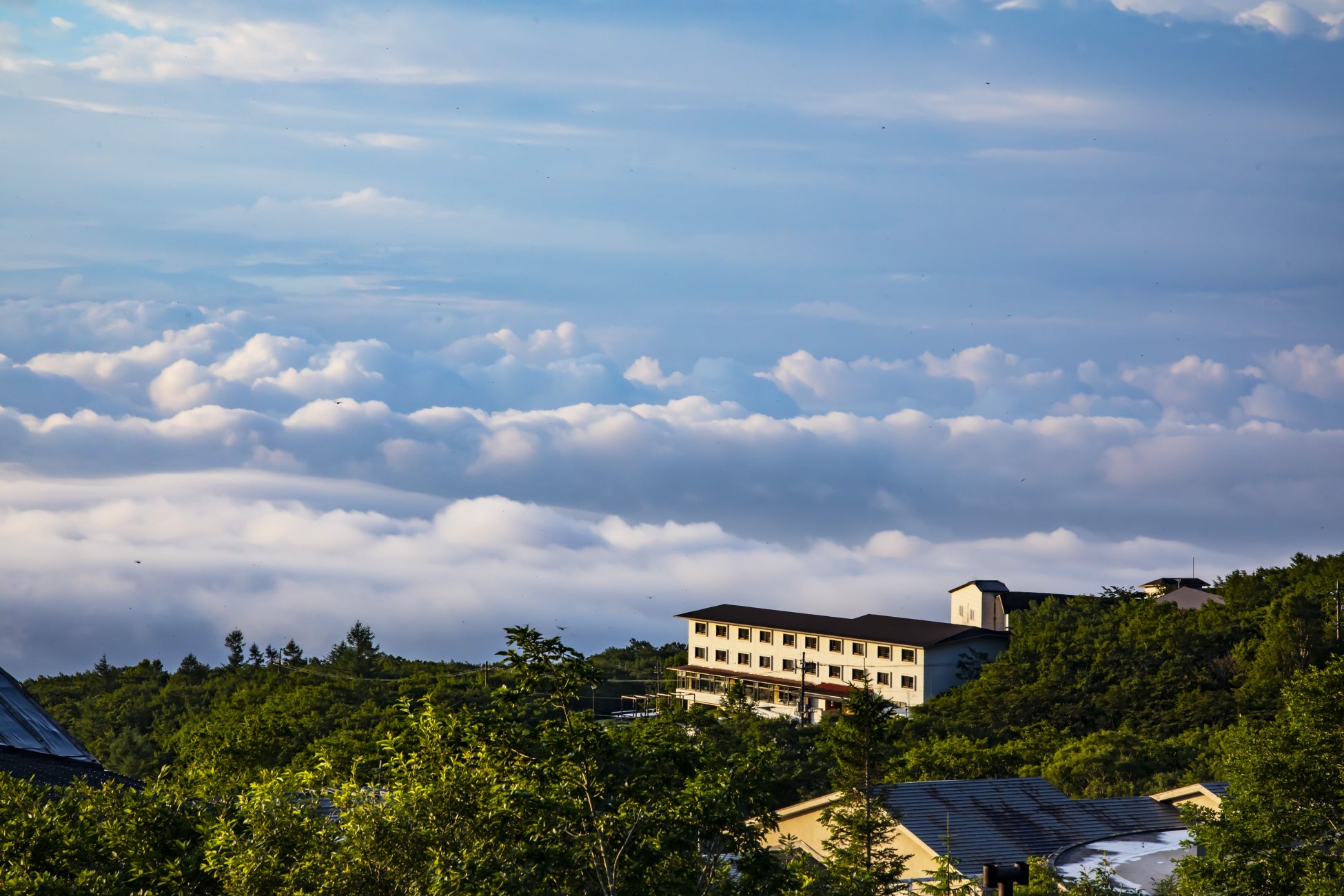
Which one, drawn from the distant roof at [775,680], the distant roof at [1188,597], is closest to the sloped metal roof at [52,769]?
the distant roof at [775,680]

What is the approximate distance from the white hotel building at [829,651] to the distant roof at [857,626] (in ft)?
0.28

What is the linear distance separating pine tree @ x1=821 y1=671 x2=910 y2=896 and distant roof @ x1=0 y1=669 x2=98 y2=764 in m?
18.5

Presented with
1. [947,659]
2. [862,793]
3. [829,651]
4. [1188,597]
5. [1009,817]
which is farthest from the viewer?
[1188,597]

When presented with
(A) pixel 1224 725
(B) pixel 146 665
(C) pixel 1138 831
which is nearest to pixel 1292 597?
(A) pixel 1224 725

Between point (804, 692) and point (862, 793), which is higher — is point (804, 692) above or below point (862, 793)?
above

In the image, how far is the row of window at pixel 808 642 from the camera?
76125 mm

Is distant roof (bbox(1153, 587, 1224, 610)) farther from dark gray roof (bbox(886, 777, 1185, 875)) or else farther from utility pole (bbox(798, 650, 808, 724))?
dark gray roof (bbox(886, 777, 1185, 875))

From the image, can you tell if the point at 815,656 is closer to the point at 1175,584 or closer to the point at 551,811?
the point at 1175,584

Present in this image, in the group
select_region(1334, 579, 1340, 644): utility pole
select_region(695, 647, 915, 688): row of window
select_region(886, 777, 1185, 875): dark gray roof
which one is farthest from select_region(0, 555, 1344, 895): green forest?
select_region(695, 647, 915, 688): row of window

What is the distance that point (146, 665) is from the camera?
96.1 meters

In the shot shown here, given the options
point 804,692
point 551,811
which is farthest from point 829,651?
point 551,811

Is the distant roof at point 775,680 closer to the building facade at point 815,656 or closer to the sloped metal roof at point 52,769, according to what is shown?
the building facade at point 815,656

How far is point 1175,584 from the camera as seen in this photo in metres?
96.4

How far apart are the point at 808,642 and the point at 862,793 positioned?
173 ft
